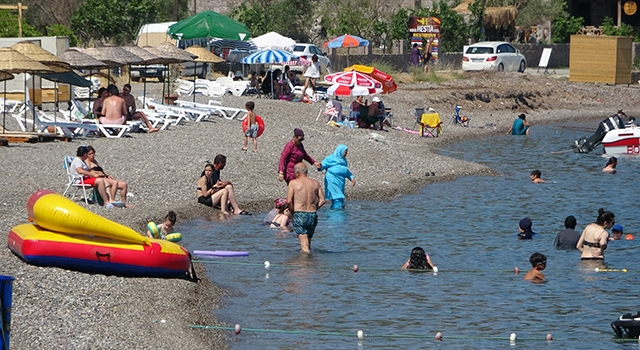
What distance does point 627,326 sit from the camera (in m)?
11.6

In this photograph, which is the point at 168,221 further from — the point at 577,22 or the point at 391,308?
the point at 577,22

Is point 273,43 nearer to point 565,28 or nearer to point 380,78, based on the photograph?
point 380,78

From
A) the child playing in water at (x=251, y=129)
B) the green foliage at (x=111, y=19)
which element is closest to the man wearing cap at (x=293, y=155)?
the child playing in water at (x=251, y=129)

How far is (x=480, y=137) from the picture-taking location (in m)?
33.8

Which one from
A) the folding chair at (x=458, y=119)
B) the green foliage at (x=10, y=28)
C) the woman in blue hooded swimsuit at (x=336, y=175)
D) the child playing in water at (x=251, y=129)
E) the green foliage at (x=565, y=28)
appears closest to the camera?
the woman in blue hooded swimsuit at (x=336, y=175)

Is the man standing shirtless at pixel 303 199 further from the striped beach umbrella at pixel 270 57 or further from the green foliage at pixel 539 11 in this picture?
the green foliage at pixel 539 11

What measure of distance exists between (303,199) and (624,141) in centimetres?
1681

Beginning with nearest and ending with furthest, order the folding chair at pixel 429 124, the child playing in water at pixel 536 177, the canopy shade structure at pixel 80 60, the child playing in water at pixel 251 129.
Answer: the child playing in water at pixel 251 129 → the canopy shade structure at pixel 80 60 → the child playing in water at pixel 536 177 → the folding chair at pixel 429 124

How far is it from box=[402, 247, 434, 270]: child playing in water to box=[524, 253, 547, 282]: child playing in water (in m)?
1.41

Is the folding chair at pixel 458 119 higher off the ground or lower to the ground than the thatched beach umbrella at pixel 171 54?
lower

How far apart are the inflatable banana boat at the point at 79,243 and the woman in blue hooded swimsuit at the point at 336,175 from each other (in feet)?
21.9

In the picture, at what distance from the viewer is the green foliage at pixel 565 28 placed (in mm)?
53438

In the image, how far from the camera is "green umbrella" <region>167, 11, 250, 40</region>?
35938 millimetres

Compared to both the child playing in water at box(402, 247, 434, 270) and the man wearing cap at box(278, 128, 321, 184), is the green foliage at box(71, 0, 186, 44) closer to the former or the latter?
the man wearing cap at box(278, 128, 321, 184)
